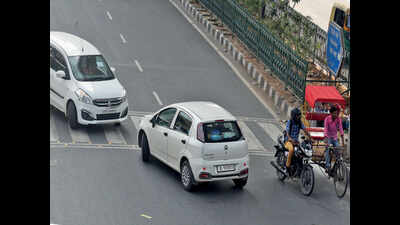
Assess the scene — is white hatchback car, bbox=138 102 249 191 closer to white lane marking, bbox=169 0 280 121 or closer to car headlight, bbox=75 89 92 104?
car headlight, bbox=75 89 92 104

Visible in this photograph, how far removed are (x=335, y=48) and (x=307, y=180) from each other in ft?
26.1

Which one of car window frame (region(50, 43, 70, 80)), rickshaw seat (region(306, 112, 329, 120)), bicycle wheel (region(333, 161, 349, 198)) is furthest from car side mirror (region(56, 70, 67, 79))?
bicycle wheel (region(333, 161, 349, 198))

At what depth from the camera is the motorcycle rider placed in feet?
47.7

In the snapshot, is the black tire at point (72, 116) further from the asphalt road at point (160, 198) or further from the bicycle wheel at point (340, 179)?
the bicycle wheel at point (340, 179)

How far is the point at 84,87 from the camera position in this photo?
17422mm

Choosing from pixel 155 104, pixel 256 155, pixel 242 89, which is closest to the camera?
pixel 256 155

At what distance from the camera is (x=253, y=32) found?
26.0 metres

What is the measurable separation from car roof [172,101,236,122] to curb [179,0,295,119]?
21.6 ft

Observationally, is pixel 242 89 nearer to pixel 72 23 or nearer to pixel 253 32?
pixel 253 32

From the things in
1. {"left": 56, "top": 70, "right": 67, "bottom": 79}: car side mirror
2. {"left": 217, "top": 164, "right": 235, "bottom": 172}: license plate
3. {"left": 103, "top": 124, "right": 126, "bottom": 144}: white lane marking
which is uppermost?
{"left": 56, "top": 70, "right": 67, "bottom": 79}: car side mirror

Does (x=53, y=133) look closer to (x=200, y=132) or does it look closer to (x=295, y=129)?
(x=200, y=132)

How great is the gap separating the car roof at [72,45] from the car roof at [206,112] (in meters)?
4.64
